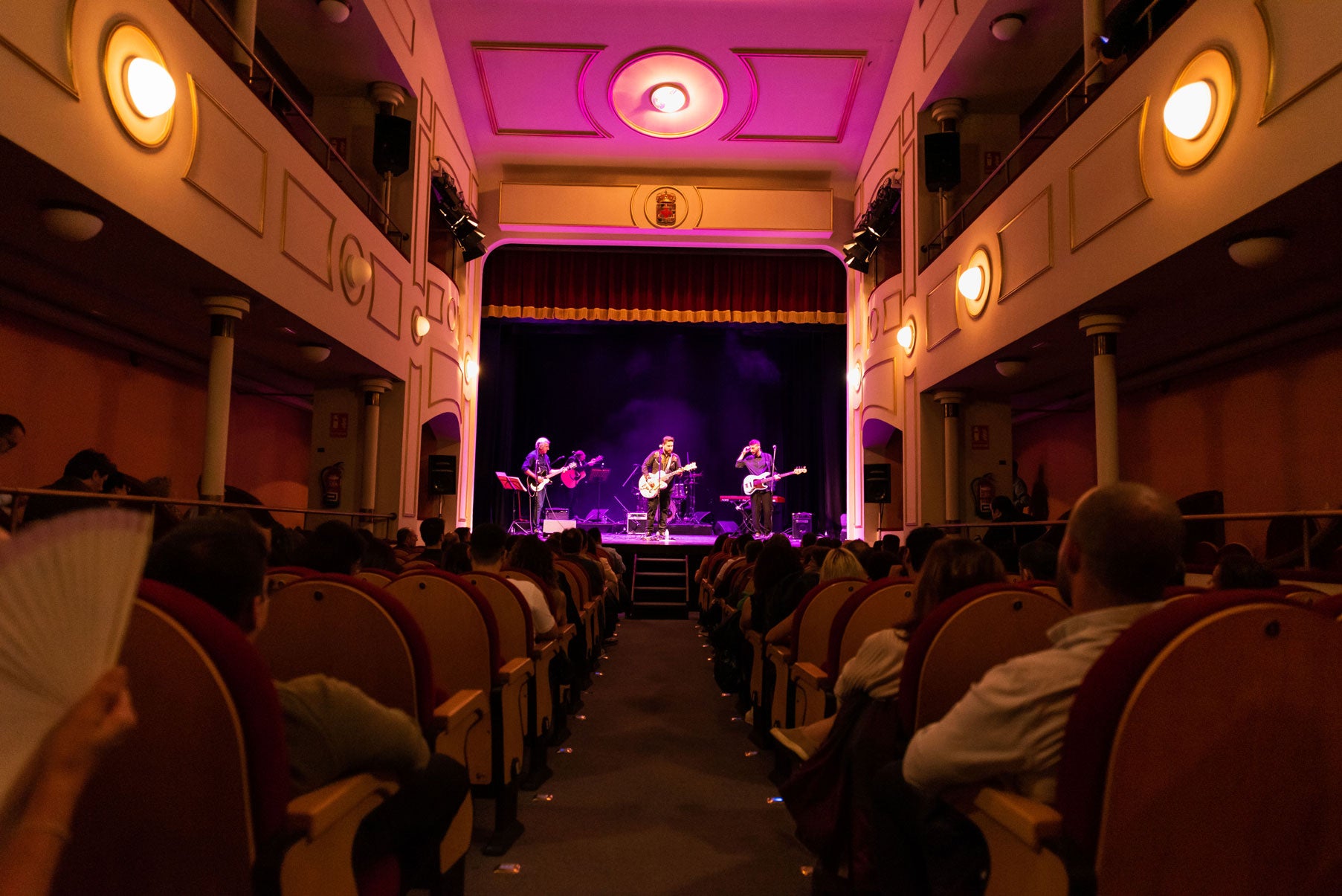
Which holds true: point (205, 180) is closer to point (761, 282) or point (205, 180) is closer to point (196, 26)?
point (196, 26)

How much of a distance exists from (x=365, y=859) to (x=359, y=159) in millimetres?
8007

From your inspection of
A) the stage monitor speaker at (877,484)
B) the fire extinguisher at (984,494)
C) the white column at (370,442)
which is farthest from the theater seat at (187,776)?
the stage monitor speaker at (877,484)

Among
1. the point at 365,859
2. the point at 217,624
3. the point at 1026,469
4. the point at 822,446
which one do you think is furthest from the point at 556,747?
the point at 822,446

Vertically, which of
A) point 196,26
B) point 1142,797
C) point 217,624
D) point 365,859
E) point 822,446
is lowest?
point 365,859

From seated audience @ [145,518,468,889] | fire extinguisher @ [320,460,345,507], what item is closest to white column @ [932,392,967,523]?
fire extinguisher @ [320,460,345,507]

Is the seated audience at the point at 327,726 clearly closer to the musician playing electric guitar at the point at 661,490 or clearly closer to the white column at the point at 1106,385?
the white column at the point at 1106,385

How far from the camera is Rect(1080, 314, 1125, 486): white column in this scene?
17.1ft

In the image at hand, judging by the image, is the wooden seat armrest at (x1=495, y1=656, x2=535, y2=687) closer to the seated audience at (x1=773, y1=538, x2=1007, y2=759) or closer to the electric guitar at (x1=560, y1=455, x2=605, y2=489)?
the seated audience at (x1=773, y1=538, x2=1007, y2=759)

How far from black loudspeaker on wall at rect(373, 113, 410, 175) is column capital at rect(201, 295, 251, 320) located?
2.94 meters

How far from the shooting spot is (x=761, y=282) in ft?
39.0

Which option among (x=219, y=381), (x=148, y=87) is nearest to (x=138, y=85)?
(x=148, y=87)

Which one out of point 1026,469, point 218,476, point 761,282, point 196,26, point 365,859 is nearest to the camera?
point 365,859

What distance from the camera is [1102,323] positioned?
5211 mm

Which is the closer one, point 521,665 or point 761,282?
point 521,665
